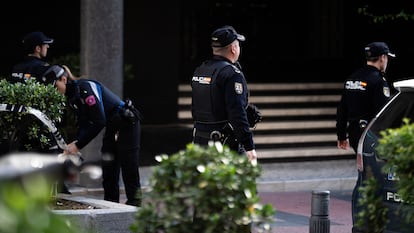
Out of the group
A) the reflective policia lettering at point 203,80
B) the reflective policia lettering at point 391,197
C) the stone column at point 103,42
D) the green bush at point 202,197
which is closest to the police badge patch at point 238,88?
the reflective policia lettering at point 203,80

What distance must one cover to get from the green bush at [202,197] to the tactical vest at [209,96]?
3.15 m

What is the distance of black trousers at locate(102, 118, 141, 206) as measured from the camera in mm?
9641

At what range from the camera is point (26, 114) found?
28.4ft

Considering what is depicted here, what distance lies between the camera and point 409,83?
7785 millimetres

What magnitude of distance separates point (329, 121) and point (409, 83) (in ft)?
27.7

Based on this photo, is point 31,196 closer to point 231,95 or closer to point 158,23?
point 231,95

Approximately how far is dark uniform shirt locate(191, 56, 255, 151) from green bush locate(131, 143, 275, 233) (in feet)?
9.62

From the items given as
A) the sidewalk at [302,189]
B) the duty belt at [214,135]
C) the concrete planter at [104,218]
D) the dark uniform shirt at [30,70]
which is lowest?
the sidewalk at [302,189]

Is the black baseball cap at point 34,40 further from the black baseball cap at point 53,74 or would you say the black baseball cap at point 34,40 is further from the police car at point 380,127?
the police car at point 380,127

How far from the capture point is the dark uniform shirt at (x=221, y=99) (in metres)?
8.34

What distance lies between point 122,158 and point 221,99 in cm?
155

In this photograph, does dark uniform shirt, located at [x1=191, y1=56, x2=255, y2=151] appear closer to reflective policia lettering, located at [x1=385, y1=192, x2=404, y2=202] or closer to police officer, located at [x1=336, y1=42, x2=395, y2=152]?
reflective policia lettering, located at [x1=385, y1=192, x2=404, y2=202]

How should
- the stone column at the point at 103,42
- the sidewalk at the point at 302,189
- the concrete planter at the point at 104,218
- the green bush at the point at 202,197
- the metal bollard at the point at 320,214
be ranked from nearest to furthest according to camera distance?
the green bush at the point at 202,197, the concrete planter at the point at 104,218, the metal bollard at the point at 320,214, the sidewalk at the point at 302,189, the stone column at the point at 103,42

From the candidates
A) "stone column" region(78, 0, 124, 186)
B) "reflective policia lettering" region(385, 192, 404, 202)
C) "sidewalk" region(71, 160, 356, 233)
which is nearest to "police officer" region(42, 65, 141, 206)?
"sidewalk" region(71, 160, 356, 233)
